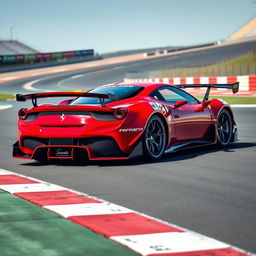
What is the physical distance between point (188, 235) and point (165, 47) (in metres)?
93.2

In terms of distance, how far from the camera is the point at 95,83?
48188mm

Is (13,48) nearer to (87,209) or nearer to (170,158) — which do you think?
(170,158)

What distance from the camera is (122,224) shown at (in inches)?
203

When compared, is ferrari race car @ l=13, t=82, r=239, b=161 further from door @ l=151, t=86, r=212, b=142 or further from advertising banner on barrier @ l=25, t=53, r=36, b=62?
advertising banner on barrier @ l=25, t=53, r=36, b=62

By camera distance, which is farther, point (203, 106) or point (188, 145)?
point (203, 106)

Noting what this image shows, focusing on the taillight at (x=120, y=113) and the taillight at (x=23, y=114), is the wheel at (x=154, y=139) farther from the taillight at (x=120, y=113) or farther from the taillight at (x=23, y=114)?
the taillight at (x=23, y=114)

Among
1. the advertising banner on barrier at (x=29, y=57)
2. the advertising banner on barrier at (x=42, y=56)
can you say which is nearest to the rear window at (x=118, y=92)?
the advertising banner on barrier at (x=42, y=56)

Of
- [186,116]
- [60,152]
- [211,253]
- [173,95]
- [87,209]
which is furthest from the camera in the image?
[173,95]

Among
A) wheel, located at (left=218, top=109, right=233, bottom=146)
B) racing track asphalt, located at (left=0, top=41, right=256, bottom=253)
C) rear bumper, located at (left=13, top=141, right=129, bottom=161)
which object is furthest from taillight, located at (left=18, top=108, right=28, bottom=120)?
wheel, located at (left=218, top=109, right=233, bottom=146)

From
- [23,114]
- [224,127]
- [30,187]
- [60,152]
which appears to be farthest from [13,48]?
[30,187]

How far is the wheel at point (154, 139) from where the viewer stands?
862 centimetres

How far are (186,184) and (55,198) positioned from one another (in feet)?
4.93

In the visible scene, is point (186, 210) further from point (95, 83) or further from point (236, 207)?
point (95, 83)

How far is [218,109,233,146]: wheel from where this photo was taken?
10.3 meters
